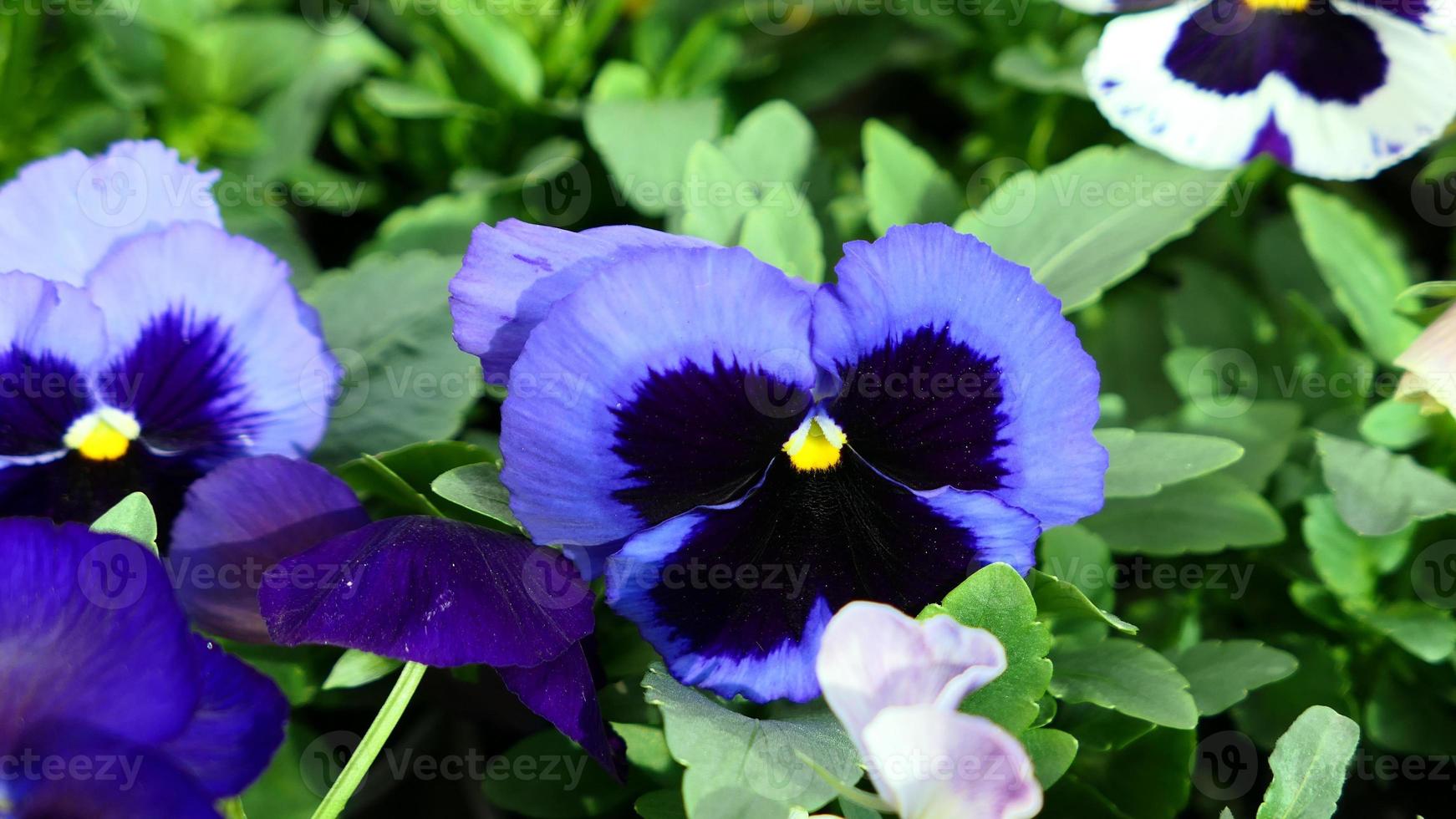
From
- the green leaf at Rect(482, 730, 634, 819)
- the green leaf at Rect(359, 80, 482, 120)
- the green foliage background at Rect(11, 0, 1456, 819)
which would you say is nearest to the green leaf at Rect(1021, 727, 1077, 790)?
the green foliage background at Rect(11, 0, 1456, 819)

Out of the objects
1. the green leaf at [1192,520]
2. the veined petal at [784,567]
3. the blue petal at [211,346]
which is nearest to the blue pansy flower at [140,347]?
the blue petal at [211,346]

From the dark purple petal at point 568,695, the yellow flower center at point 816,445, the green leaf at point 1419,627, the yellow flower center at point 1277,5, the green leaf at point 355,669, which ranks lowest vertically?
the green leaf at point 1419,627

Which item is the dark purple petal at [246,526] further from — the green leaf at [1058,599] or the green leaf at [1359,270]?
the green leaf at [1359,270]

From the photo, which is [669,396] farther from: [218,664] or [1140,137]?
[1140,137]

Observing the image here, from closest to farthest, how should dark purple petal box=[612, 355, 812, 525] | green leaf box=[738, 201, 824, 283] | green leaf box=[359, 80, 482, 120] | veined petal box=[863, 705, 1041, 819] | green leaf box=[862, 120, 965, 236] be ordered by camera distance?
veined petal box=[863, 705, 1041, 819] → dark purple petal box=[612, 355, 812, 525] → green leaf box=[738, 201, 824, 283] → green leaf box=[862, 120, 965, 236] → green leaf box=[359, 80, 482, 120]

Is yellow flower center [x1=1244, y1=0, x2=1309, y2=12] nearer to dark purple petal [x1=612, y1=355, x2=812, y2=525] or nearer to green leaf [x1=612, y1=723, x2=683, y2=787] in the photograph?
dark purple petal [x1=612, y1=355, x2=812, y2=525]

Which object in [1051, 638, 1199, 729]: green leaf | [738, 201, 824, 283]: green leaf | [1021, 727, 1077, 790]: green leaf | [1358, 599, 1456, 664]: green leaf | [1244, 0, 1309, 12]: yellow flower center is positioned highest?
[1244, 0, 1309, 12]: yellow flower center
